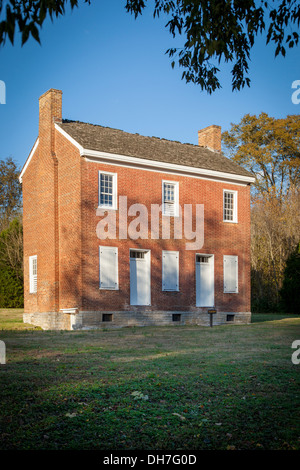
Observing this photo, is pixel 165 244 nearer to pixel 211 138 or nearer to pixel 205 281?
pixel 205 281

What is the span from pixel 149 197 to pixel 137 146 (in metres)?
2.52

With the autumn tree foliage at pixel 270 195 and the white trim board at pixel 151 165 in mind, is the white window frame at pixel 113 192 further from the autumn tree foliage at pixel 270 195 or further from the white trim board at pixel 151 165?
the autumn tree foliage at pixel 270 195

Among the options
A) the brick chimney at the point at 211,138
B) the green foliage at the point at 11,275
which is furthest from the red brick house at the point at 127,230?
the green foliage at the point at 11,275

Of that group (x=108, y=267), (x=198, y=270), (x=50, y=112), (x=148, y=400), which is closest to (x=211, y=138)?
(x=198, y=270)

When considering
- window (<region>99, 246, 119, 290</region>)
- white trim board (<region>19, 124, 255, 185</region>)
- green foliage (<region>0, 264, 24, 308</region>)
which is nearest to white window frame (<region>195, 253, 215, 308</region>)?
white trim board (<region>19, 124, 255, 185</region>)

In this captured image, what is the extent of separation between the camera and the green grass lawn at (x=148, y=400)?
5.72 meters

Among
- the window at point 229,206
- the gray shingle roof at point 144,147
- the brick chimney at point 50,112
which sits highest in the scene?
the brick chimney at point 50,112

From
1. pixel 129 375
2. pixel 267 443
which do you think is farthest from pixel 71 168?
pixel 267 443

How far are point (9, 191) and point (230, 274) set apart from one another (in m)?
22.8

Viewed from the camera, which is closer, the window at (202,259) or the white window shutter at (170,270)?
the white window shutter at (170,270)

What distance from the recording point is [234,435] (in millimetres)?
5867

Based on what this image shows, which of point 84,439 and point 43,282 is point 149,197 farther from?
point 84,439

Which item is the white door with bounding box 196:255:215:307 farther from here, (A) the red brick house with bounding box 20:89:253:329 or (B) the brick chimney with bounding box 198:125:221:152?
(B) the brick chimney with bounding box 198:125:221:152

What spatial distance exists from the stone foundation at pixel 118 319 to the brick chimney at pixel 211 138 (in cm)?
912
